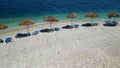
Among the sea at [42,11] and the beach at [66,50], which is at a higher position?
the sea at [42,11]

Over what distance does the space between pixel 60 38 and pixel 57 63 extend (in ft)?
26.7

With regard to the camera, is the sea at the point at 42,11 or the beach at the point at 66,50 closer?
the beach at the point at 66,50

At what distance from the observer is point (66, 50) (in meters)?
22.8

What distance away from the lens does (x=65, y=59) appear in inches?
803

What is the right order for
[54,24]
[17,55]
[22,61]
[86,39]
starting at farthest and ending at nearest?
[54,24], [86,39], [17,55], [22,61]

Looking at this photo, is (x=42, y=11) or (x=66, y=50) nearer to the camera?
(x=66, y=50)

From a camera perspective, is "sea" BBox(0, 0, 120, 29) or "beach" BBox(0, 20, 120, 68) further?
"sea" BBox(0, 0, 120, 29)

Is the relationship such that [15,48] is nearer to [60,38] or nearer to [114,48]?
[60,38]

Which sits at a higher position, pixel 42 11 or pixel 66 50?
pixel 42 11

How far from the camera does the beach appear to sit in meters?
19.6

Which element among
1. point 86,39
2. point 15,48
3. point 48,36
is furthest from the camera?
point 48,36

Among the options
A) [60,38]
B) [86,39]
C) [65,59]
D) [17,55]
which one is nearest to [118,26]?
[86,39]

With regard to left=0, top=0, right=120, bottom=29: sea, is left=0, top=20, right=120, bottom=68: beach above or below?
below

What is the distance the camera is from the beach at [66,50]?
1959cm
